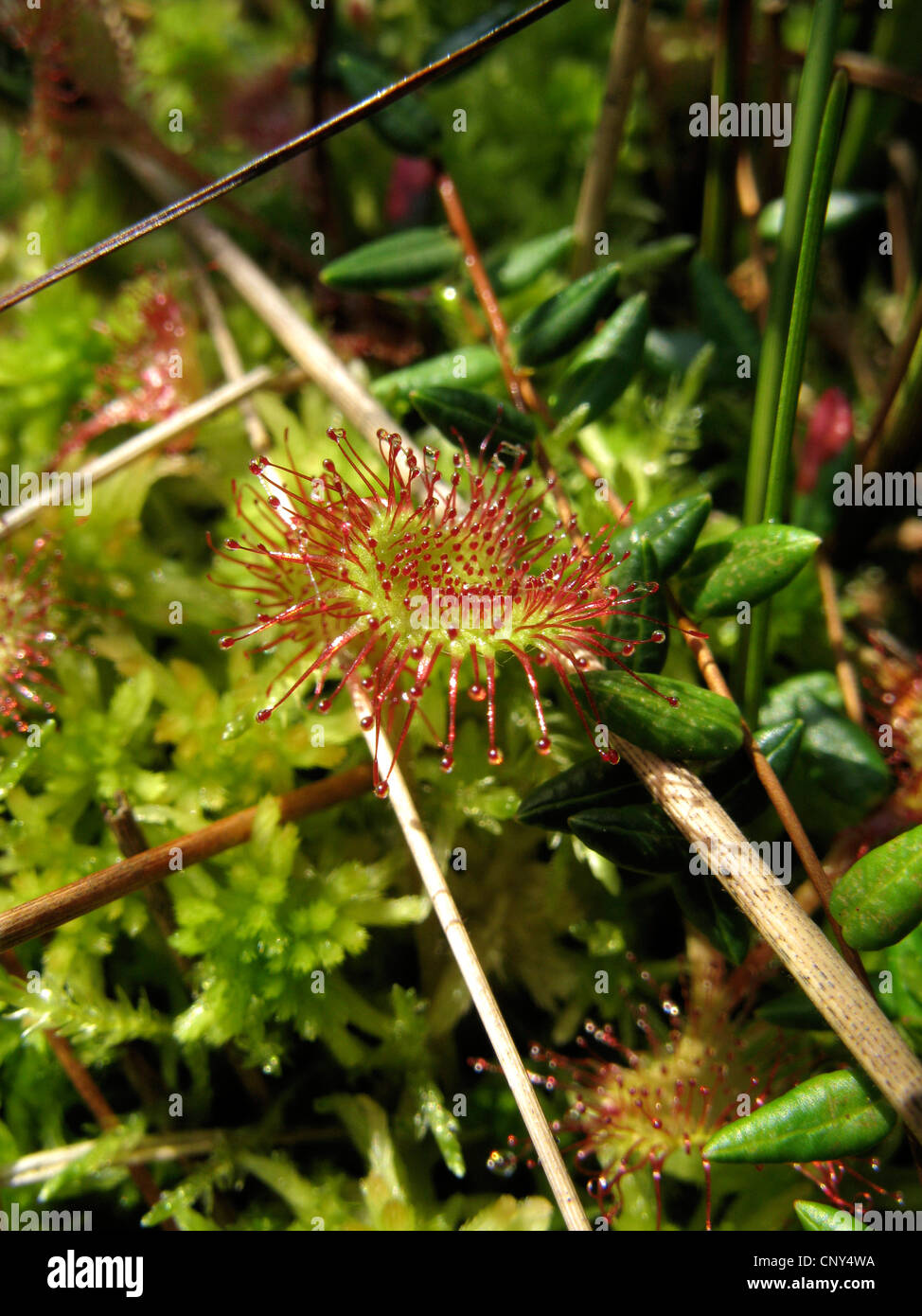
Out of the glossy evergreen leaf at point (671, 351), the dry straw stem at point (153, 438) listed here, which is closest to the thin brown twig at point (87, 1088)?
the dry straw stem at point (153, 438)

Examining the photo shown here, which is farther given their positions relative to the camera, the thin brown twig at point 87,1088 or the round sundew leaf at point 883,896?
the thin brown twig at point 87,1088

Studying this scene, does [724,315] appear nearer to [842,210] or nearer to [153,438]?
[842,210]

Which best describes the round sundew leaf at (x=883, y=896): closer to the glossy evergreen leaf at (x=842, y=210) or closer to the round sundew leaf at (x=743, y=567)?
the round sundew leaf at (x=743, y=567)

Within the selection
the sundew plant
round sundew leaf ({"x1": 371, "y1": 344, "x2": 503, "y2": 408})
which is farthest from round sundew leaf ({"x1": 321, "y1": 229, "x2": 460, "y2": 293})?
round sundew leaf ({"x1": 371, "y1": 344, "x2": 503, "y2": 408})

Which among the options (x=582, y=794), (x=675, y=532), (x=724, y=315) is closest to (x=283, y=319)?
(x=724, y=315)

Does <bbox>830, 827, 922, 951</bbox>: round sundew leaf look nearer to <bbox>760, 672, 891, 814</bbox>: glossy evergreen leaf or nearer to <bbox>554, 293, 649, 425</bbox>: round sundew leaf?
<bbox>760, 672, 891, 814</bbox>: glossy evergreen leaf
